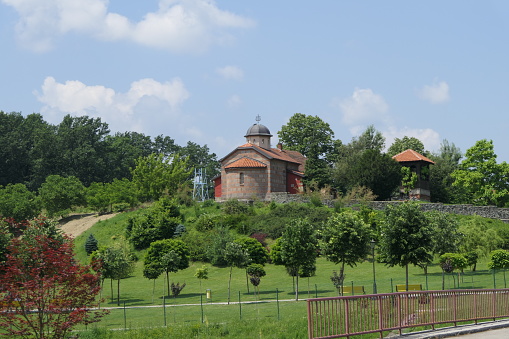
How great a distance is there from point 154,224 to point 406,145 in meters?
48.4

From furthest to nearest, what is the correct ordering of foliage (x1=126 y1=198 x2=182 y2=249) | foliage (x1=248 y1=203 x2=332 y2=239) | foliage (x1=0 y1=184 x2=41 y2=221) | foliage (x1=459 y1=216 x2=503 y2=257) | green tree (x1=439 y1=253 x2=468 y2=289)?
foliage (x1=0 y1=184 x2=41 y2=221) → foliage (x1=126 y1=198 x2=182 y2=249) → foliage (x1=248 y1=203 x2=332 y2=239) → foliage (x1=459 y1=216 x2=503 y2=257) → green tree (x1=439 y1=253 x2=468 y2=289)

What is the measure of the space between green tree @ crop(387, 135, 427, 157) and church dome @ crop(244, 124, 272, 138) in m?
22.0

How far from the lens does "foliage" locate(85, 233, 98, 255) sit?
2424 inches

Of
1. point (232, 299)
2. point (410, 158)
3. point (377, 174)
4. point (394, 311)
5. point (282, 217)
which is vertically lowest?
point (232, 299)

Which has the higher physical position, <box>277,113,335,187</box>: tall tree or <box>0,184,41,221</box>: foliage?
<box>277,113,335,187</box>: tall tree

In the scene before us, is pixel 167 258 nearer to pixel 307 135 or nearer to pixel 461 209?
pixel 461 209

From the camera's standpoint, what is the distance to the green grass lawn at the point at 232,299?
25.9 metres

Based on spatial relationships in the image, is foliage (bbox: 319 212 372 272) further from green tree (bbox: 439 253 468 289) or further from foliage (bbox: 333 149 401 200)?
foliage (bbox: 333 149 401 200)

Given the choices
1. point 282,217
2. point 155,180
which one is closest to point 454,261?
point 282,217

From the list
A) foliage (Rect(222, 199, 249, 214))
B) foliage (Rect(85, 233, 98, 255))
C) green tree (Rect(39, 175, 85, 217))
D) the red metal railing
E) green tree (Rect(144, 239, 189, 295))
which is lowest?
the red metal railing

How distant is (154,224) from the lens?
206 ft

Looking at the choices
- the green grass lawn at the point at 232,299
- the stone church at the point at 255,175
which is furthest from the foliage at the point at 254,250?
the stone church at the point at 255,175

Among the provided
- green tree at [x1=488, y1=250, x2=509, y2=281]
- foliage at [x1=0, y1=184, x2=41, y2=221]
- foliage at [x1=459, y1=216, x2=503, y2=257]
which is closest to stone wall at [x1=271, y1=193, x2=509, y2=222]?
foliage at [x1=459, y1=216, x2=503, y2=257]

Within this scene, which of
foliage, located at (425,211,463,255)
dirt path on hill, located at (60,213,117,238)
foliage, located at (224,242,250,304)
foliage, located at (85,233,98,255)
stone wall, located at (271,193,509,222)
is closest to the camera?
foliage, located at (224,242,250,304)
